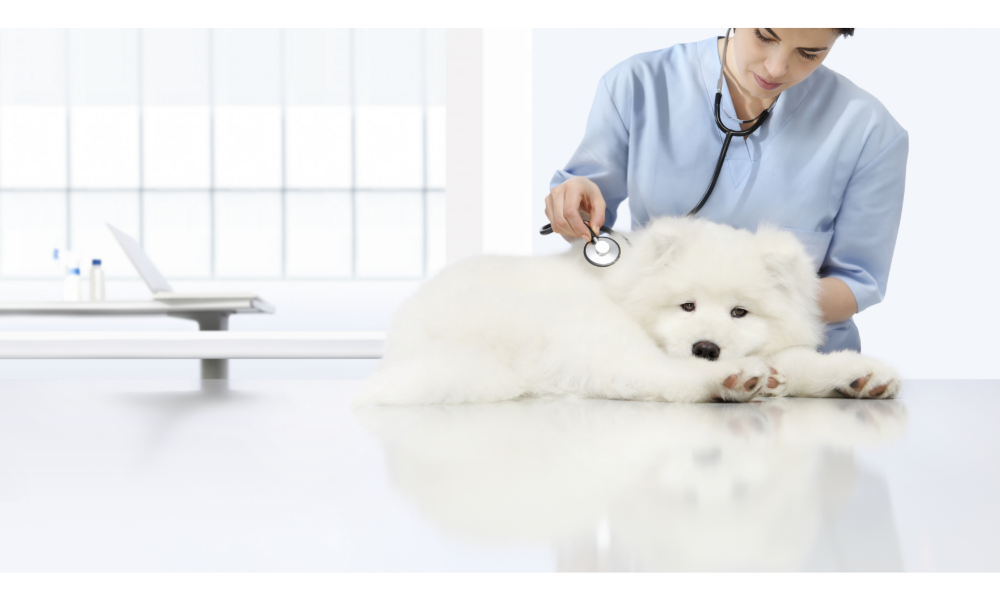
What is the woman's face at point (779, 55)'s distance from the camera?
168cm

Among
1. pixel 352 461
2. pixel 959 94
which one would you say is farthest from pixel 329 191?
pixel 352 461

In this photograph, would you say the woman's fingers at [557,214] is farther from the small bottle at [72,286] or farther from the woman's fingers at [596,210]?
the small bottle at [72,286]

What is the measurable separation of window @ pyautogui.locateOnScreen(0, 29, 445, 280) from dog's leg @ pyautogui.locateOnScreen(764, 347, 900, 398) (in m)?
8.05

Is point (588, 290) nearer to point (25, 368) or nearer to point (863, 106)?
point (863, 106)

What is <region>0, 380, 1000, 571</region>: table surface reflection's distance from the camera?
463 millimetres

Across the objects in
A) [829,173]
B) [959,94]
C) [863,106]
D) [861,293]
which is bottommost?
[861,293]

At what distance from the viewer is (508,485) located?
0.64 meters

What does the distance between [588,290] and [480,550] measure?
1.15 m

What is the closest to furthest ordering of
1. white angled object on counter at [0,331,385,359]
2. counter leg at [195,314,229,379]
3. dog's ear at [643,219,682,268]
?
dog's ear at [643,219,682,268] → white angled object on counter at [0,331,385,359] → counter leg at [195,314,229,379]

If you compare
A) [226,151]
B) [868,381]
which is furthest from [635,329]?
[226,151]

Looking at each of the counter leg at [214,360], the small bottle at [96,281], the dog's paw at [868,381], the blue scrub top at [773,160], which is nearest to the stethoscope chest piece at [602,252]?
the blue scrub top at [773,160]

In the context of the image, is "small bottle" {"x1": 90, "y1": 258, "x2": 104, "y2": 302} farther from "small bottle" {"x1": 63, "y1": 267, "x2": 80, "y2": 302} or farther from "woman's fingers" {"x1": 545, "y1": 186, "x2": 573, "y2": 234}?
"woman's fingers" {"x1": 545, "y1": 186, "x2": 573, "y2": 234}

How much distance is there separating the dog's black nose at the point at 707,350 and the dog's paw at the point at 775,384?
0.42 ft

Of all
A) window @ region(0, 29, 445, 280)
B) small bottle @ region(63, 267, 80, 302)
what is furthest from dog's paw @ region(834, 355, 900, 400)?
window @ region(0, 29, 445, 280)
